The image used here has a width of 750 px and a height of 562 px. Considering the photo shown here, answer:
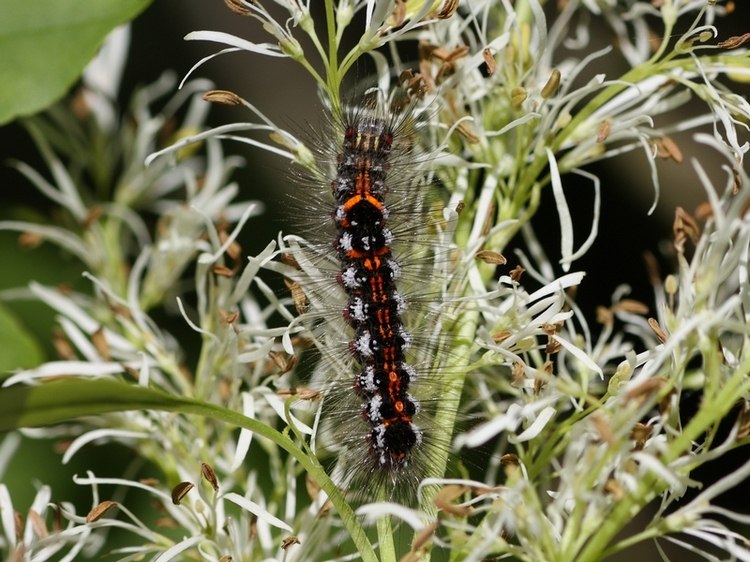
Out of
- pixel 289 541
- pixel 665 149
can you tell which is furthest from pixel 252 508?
pixel 665 149

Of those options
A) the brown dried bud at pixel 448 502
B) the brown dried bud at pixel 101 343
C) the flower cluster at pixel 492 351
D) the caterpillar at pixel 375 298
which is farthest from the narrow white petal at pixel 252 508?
the brown dried bud at pixel 101 343

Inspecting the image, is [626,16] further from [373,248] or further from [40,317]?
[40,317]

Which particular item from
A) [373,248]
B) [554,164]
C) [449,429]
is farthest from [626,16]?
[449,429]

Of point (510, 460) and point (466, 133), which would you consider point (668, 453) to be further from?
point (466, 133)

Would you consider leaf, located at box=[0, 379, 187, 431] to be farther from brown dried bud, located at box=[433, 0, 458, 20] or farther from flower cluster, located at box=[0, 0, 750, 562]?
brown dried bud, located at box=[433, 0, 458, 20]

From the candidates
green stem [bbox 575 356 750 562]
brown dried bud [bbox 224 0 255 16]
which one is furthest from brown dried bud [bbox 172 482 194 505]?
brown dried bud [bbox 224 0 255 16]

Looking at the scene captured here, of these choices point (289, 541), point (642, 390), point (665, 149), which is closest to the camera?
point (642, 390)

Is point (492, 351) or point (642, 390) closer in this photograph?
point (642, 390)
